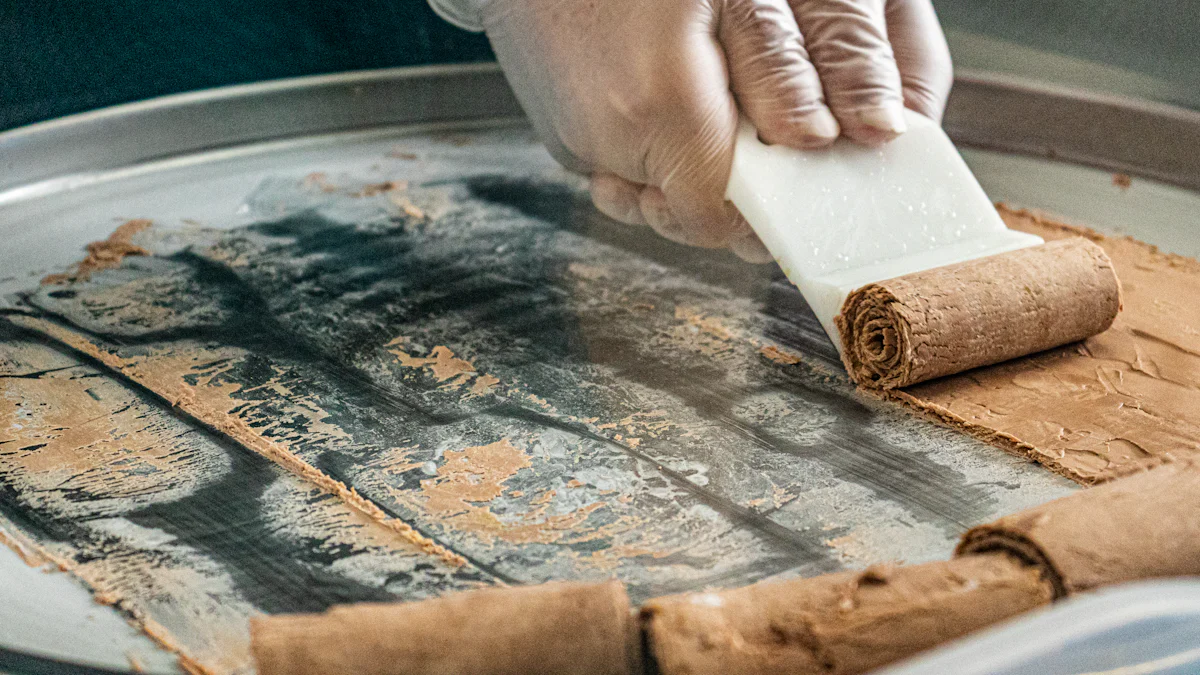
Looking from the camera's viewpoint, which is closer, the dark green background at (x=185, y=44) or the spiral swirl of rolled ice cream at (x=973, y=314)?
the spiral swirl of rolled ice cream at (x=973, y=314)

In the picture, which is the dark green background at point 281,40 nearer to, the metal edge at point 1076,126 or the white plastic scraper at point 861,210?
the metal edge at point 1076,126

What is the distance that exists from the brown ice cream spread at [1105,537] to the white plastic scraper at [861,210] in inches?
27.6

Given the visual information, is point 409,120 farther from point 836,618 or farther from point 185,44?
point 836,618

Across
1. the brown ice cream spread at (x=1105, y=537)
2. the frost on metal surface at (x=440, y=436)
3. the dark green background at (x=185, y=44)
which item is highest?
the dark green background at (x=185, y=44)

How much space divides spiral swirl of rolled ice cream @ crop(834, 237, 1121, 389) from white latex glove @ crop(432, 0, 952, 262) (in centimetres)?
41

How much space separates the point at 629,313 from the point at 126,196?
1537 millimetres

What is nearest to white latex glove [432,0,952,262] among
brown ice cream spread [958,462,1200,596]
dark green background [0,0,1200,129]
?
dark green background [0,0,1200,129]

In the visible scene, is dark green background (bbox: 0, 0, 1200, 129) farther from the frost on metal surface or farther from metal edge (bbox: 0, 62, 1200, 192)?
the frost on metal surface

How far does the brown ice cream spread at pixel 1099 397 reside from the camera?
5.32 feet

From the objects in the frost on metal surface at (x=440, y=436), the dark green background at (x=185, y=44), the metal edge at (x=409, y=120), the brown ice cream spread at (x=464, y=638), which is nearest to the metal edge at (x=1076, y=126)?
Answer: the metal edge at (x=409, y=120)

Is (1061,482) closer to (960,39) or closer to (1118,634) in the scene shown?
(1118,634)

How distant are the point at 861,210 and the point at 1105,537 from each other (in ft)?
3.21

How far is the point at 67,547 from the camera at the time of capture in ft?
4.57

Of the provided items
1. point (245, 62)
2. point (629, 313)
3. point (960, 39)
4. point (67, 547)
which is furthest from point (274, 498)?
point (960, 39)
